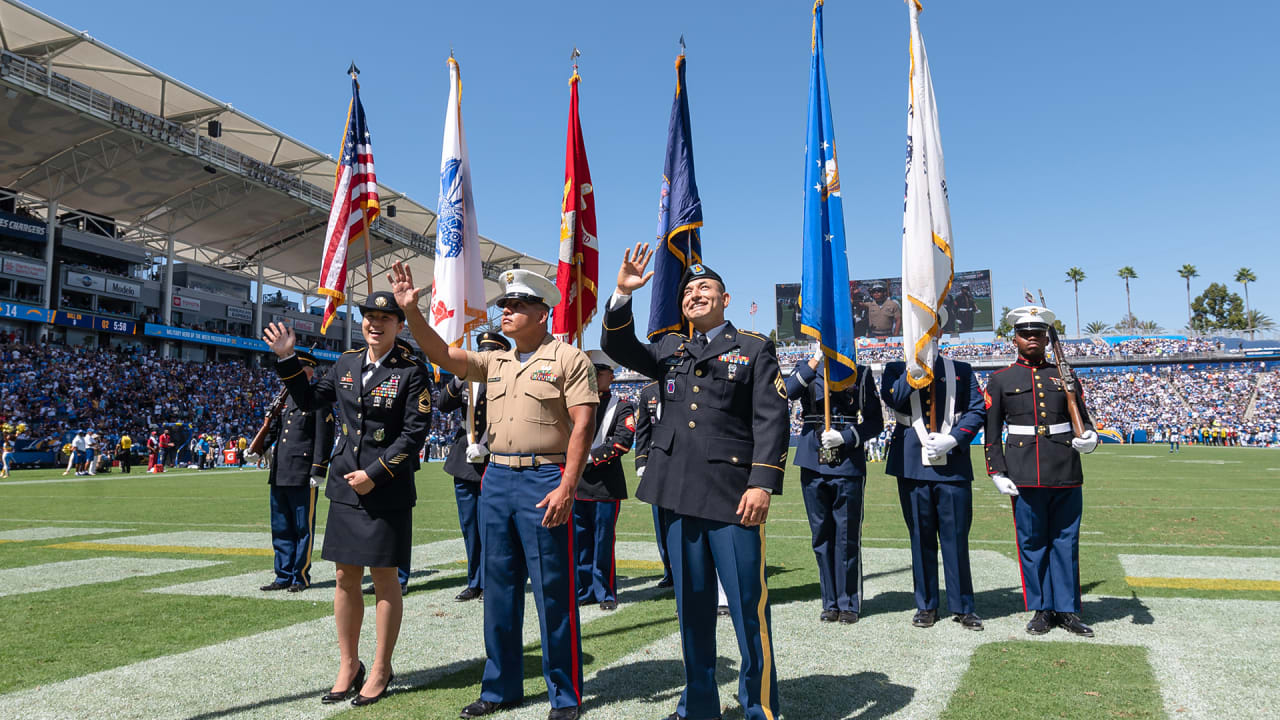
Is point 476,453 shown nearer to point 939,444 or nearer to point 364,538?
point 364,538

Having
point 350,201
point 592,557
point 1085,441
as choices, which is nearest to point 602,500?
point 592,557

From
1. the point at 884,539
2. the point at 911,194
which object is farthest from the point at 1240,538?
the point at 911,194

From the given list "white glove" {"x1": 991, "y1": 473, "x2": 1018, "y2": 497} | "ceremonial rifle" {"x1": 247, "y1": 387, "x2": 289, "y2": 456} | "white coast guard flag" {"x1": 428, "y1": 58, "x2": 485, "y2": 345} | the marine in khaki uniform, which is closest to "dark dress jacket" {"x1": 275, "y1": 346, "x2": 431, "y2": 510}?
the marine in khaki uniform

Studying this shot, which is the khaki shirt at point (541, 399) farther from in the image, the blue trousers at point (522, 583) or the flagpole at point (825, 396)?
the flagpole at point (825, 396)

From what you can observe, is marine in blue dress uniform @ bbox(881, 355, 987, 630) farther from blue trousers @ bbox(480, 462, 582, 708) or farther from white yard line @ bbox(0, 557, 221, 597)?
white yard line @ bbox(0, 557, 221, 597)

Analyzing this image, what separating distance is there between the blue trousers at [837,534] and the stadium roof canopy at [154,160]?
18889mm

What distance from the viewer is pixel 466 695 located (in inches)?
156

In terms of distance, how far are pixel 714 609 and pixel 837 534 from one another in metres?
2.64

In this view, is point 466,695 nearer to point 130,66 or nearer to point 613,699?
point 613,699

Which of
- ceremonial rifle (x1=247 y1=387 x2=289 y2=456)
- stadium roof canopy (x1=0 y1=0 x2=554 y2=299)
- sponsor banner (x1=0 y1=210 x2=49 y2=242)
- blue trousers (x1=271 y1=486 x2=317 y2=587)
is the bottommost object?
blue trousers (x1=271 y1=486 x2=317 y2=587)

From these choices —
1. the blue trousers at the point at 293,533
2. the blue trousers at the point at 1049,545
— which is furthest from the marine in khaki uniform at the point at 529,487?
the blue trousers at the point at 293,533

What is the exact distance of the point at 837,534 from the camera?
5914 millimetres

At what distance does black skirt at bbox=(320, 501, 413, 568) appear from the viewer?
4.08 m

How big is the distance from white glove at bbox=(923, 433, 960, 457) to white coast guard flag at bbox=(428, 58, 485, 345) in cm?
379
